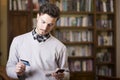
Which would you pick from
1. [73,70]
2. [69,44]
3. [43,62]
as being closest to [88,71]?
[73,70]

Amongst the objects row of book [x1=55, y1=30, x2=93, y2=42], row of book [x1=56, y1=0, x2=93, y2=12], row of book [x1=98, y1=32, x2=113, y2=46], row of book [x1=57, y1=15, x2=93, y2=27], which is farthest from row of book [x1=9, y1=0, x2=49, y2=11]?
row of book [x1=98, y1=32, x2=113, y2=46]

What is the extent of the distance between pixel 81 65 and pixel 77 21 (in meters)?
0.88

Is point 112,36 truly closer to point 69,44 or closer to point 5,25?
point 69,44

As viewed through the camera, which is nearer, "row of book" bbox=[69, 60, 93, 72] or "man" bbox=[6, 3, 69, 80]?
"man" bbox=[6, 3, 69, 80]

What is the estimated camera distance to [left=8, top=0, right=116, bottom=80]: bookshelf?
4965 mm

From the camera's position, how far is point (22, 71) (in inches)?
62.8

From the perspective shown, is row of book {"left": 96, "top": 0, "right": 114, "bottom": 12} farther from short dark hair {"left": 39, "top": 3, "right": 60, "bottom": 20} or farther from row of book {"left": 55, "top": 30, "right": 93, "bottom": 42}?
short dark hair {"left": 39, "top": 3, "right": 60, "bottom": 20}

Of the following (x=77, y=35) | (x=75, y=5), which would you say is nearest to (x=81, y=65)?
(x=77, y=35)

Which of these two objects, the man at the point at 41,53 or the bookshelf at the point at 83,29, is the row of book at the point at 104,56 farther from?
the man at the point at 41,53

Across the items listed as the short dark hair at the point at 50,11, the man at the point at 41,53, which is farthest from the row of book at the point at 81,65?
the short dark hair at the point at 50,11

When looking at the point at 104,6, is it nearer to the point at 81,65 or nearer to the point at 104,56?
the point at 104,56

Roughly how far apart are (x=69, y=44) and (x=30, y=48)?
136 inches

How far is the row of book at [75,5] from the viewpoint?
199 inches

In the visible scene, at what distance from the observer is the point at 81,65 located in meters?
5.23
